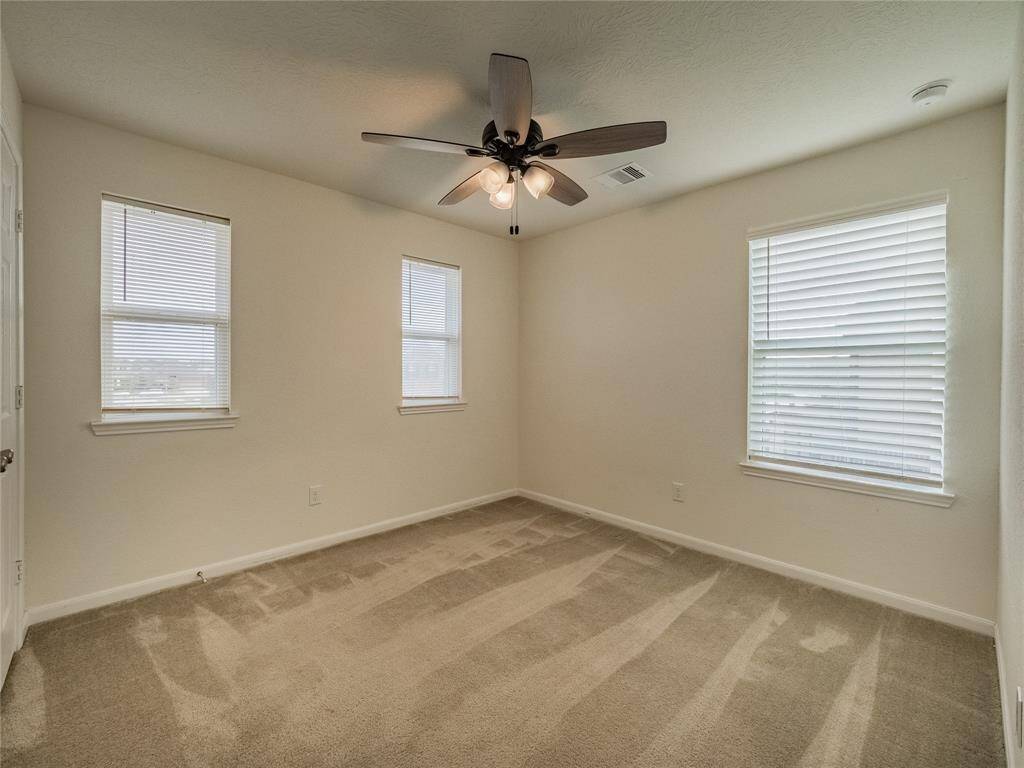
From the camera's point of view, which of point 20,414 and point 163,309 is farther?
point 163,309

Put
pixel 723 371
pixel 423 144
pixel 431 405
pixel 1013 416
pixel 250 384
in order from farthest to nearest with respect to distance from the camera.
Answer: pixel 431 405 → pixel 723 371 → pixel 250 384 → pixel 423 144 → pixel 1013 416

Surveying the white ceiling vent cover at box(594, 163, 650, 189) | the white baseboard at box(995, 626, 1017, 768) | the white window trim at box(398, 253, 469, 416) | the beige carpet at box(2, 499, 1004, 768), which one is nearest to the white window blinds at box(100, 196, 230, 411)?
the beige carpet at box(2, 499, 1004, 768)

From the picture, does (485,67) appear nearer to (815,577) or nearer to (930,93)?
(930,93)

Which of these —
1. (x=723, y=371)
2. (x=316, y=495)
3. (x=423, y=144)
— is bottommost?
(x=316, y=495)

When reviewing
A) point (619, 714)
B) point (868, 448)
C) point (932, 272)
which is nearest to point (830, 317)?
point (932, 272)

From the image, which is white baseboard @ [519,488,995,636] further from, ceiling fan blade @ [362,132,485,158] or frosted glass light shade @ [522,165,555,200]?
ceiling fan blade @ [362,132,485,158]

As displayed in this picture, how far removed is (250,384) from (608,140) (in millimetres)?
2568

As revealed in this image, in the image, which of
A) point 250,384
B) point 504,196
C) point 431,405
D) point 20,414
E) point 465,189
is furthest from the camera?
point 431,405

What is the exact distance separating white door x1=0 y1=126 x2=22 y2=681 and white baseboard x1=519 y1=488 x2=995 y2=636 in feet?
11.5

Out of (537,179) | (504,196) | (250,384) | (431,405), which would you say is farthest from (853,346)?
(250,384)

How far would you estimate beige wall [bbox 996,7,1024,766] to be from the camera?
1.41 m

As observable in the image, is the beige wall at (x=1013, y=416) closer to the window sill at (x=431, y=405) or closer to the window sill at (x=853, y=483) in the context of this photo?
the window sill at (x=853, y=483)

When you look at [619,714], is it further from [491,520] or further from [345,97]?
[345,97]

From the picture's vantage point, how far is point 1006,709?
5.50ft
